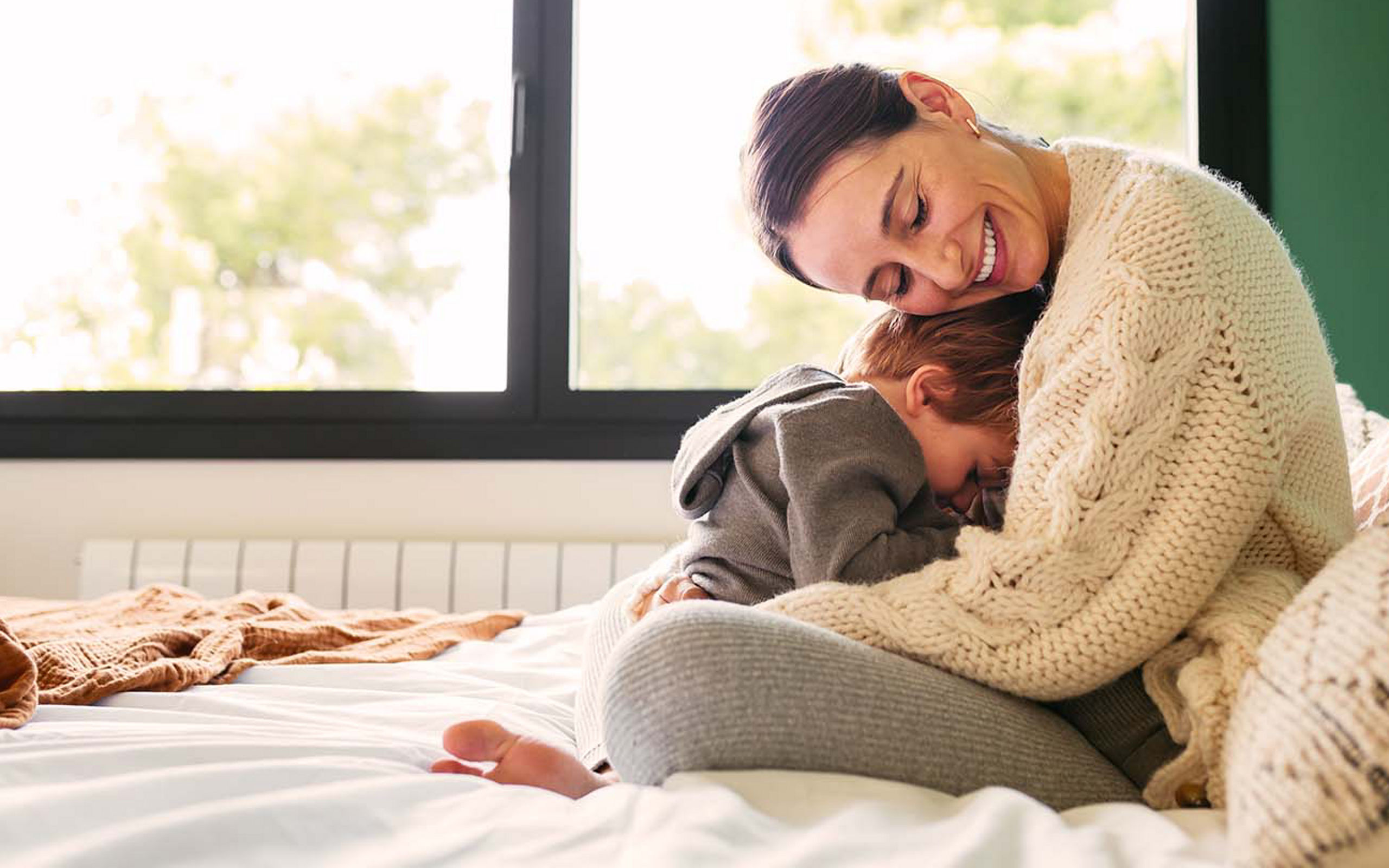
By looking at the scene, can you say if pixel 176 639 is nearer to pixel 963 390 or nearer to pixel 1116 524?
pixel 963 390

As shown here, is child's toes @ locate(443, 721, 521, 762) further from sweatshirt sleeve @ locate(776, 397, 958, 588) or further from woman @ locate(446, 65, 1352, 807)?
sweatshirt sleeve @ locate(776, 397, 958, 588)

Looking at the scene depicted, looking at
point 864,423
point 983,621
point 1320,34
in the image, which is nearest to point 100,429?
point 864,423

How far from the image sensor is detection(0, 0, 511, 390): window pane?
2.88 m

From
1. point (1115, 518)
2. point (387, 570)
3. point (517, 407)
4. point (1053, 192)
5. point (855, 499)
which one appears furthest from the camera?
point (517, 407)

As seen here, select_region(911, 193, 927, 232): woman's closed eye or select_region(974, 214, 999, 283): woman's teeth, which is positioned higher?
select_region(911, 193, 927, 232): woman's closed eye

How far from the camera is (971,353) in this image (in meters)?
1.27

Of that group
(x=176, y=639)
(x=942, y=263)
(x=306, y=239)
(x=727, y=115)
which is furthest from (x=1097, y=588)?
(x=306, y=239)

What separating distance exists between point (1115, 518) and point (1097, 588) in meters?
0.05

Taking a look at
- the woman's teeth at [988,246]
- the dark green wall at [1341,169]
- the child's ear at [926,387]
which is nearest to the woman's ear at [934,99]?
the woman's teeth at [988,246]

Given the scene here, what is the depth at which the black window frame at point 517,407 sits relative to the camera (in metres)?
2.56

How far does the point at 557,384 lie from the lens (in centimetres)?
258

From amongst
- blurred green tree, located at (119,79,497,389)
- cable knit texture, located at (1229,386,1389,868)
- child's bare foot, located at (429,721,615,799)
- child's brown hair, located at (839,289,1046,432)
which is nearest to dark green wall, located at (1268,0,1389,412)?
Answer: child's brown hair, located at (839,289,1046,432)

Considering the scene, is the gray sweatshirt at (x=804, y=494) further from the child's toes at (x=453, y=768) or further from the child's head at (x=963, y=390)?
the child's toes at (x=453, y=768)

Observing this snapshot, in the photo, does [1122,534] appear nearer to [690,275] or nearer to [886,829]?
[886,829]
